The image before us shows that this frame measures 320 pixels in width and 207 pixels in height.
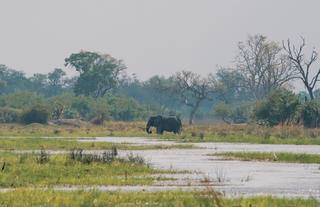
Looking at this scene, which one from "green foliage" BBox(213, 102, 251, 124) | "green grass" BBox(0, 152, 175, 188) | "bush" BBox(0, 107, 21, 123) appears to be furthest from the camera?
"green foliage" BBox(213, 102, 251, 124)

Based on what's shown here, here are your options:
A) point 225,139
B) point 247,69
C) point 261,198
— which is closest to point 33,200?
point 261,198

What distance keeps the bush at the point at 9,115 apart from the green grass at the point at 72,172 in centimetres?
5883

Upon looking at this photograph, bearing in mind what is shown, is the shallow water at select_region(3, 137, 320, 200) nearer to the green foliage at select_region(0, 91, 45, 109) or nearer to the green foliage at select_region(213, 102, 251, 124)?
the green foliage at select_region(213, 102, 251, 124)

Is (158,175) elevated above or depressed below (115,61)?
below

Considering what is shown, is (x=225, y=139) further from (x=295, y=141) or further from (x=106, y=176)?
(x=106, y=176)

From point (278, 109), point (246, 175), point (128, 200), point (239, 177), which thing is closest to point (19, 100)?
point (278, 109)

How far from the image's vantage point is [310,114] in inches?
2247

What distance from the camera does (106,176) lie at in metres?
19.8

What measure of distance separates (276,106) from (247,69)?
52.1m

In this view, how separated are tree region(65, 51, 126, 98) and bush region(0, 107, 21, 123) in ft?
117

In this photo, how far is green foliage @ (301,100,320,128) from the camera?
5688cm

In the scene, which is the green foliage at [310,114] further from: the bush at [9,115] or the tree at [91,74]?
the tree at [91,74]

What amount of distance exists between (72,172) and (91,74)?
9923 cm

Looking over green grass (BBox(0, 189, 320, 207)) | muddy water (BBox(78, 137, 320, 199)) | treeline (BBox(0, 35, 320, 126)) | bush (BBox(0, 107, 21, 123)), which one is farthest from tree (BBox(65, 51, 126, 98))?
green grass (BBox(0, 189, 320, 207))
